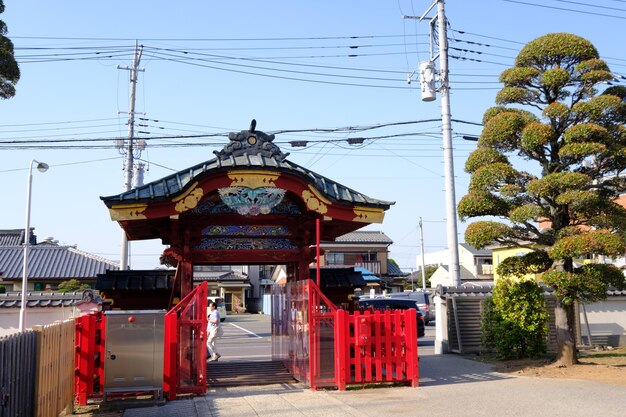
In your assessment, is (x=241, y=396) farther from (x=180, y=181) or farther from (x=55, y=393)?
(x=180, y=181)

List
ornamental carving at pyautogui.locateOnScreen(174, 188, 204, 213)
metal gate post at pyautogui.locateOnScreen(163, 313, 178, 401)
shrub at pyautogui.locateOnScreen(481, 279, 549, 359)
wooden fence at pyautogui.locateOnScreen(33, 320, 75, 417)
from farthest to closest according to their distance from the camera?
1. shrub at pyautogui.locateOnScreen(481, 279, 549, 359)
2. ornamental carving at pyautogui.locateOnScreen(174, 188, 204, 213)
3. metal gate post at pyautogui.locateOnScreen(163, 313, 178, 401)
4. wooden fence at pyautogui.locateOnScreen(33, 320, 75, 417)

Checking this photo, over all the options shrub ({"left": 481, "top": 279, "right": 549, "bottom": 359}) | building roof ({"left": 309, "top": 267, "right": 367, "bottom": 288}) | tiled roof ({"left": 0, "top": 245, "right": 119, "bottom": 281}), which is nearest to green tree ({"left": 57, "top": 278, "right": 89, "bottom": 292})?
tiled roof ({"left": 0, "top": 245, "right": 119, "bottom": 281})

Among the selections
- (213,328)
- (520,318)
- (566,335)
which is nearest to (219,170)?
(213,328)

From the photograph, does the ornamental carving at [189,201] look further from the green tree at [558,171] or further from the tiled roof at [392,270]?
the tiled roof at [392,270]

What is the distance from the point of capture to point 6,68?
28.5ft

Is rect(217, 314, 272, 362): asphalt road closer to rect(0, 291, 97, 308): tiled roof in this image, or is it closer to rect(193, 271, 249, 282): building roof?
rect(0, 291, 97, 308): tiled roof

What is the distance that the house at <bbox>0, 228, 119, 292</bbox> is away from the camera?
1309 inches

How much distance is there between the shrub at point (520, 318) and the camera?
15.2 meters

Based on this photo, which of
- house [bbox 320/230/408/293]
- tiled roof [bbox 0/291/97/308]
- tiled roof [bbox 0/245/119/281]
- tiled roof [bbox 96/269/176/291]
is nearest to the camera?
tiled roof [bbox 96/269/176/291]

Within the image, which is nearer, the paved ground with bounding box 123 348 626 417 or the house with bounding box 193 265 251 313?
the paved ground with bounding box 123 348 626 417

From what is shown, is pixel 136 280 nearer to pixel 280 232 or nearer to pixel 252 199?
pixel 280 232

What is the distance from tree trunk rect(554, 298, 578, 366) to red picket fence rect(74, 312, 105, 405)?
33.4 ft

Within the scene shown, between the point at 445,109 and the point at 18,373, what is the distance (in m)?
16.8

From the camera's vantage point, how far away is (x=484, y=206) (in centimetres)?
1412
